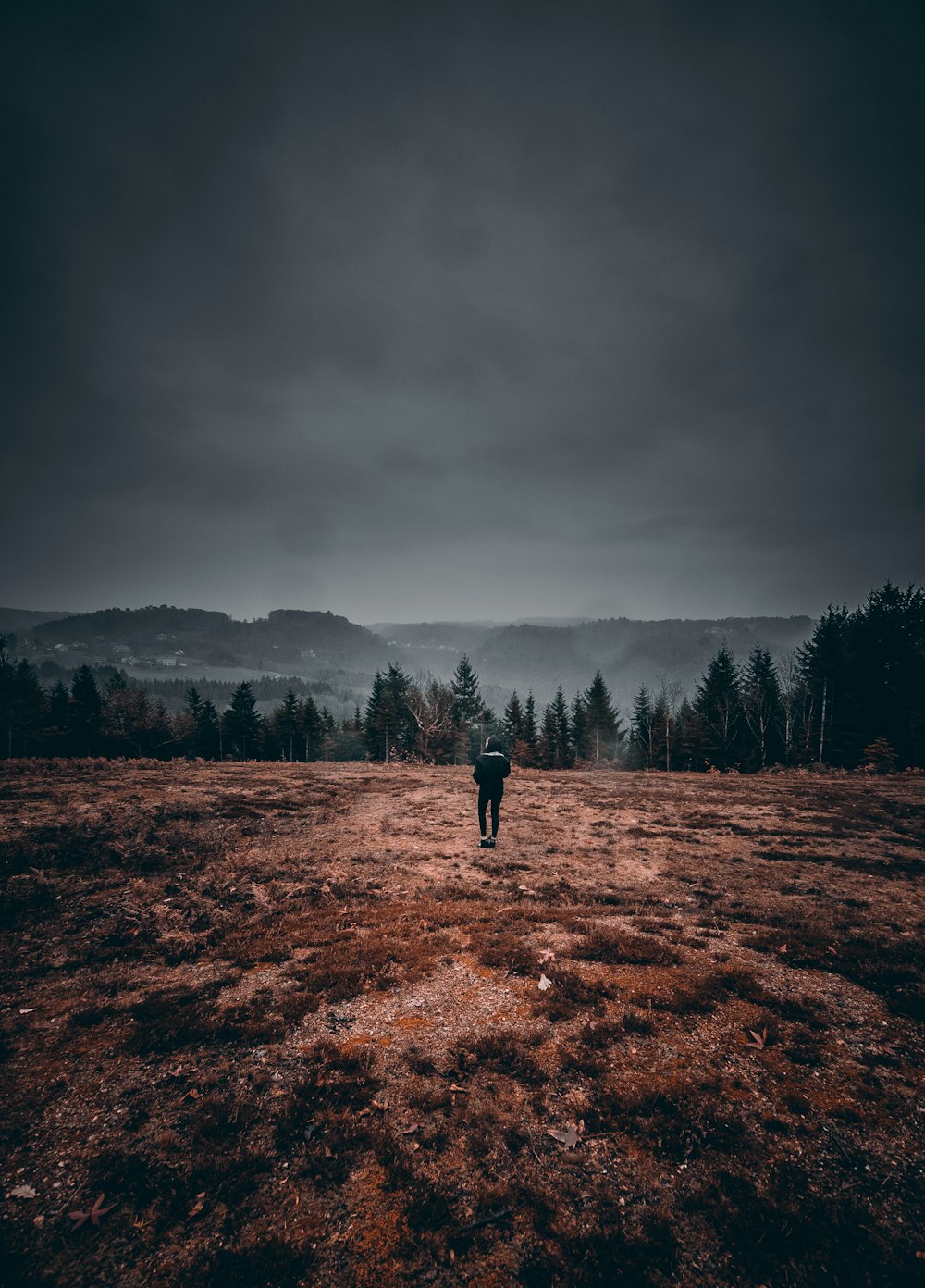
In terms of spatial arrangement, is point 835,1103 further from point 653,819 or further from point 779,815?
point 779,815

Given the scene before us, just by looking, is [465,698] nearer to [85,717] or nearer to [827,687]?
[827,687]

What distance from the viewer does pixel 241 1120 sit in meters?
5.28

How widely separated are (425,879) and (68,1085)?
7.50 metres

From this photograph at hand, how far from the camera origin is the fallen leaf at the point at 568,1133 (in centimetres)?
502

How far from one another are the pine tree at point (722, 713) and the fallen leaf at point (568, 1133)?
5306 cm

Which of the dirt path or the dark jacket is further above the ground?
the dark jacket

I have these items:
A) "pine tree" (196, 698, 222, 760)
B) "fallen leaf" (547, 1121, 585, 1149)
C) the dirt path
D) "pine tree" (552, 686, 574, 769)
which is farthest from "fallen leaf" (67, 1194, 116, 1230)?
"pine tree" (196, 698, 222, 760)

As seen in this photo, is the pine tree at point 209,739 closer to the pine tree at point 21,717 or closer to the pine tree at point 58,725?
the pine tree at point 58,725

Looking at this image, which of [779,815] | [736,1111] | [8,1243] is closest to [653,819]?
[779,815]

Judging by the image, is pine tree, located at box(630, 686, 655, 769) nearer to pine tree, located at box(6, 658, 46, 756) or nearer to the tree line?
the tree line

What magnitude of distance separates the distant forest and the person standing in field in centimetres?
3272

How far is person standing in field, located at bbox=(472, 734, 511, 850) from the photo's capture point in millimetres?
13227

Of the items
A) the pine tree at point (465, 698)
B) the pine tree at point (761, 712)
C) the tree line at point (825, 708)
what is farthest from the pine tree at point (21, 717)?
the pine tree at point (761, 712)

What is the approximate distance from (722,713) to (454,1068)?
193ft
